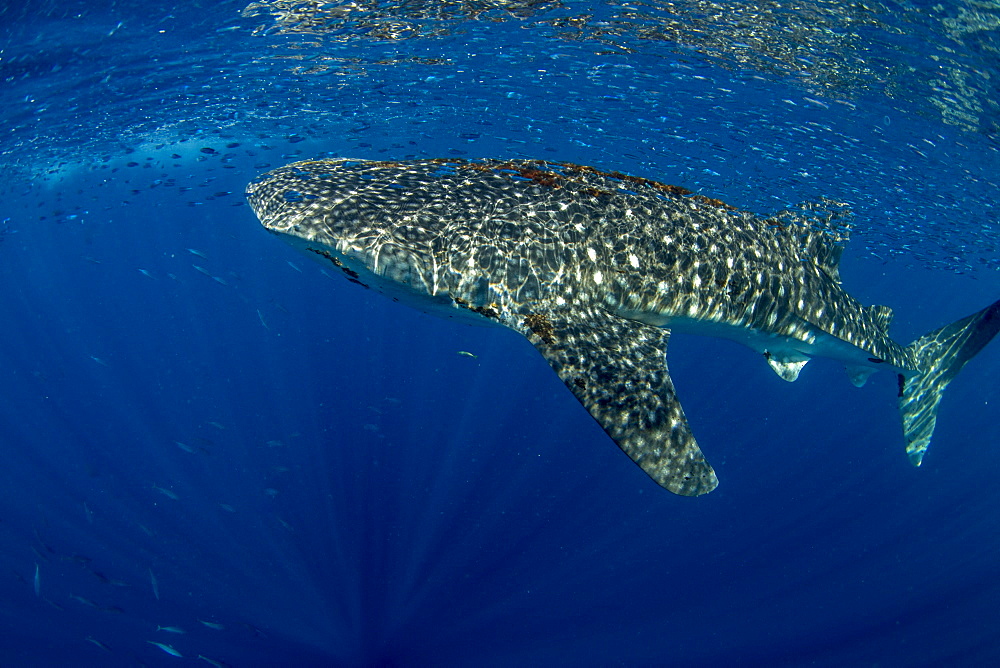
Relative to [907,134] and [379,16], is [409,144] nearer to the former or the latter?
[379,16]

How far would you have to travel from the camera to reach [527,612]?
54.3ft

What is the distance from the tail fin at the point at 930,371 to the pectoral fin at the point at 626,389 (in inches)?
265

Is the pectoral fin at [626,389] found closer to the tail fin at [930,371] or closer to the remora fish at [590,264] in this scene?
the remora fish at [590,264]

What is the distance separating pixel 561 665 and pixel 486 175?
53.4ft

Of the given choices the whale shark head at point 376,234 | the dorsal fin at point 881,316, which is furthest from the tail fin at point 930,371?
the whale shark head at point 376,234

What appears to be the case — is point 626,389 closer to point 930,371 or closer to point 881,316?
point 881,316

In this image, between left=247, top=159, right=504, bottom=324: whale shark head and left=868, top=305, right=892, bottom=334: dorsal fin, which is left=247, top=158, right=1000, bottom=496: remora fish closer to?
left=247, top=159, right=504, bottom=324: whale shark head

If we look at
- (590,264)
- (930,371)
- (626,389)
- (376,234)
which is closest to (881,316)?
(930,371)

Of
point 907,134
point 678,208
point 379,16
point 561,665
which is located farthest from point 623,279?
point 561,665

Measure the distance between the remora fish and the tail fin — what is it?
79cm

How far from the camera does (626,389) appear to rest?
4543 millimetres

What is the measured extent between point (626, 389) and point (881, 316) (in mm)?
6479

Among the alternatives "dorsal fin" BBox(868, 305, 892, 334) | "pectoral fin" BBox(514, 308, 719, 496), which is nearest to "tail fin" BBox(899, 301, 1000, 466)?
"dorsal fin" BBox(868, 305, 892, 334)

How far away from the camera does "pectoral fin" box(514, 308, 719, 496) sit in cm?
424
